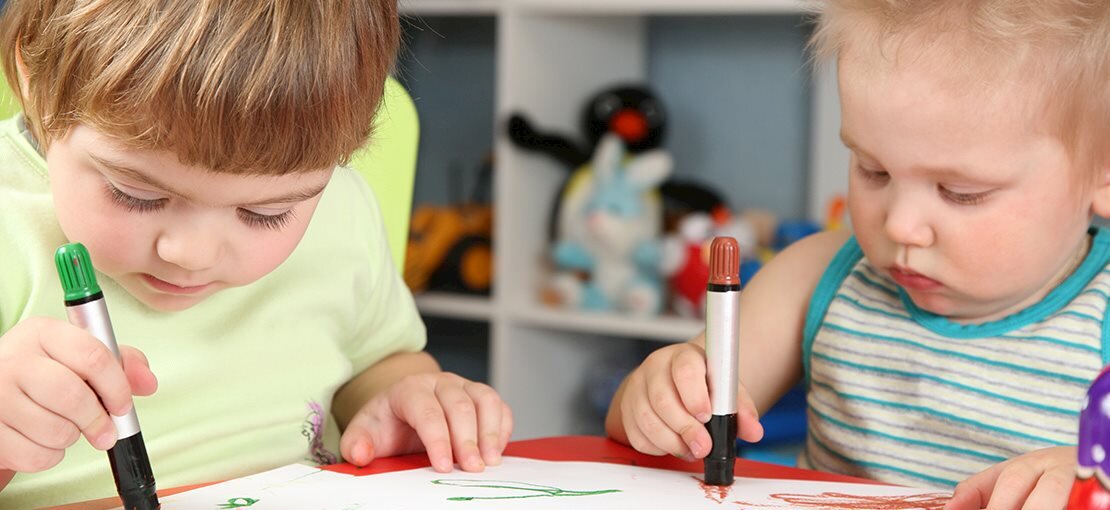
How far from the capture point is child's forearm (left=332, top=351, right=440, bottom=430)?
33.1 inches

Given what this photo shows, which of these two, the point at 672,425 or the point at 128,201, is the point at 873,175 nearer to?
the point at 672,425

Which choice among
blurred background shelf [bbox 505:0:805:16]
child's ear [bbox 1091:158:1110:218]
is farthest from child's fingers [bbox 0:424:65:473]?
blurred background shelf [bbox 505:0:805:16]

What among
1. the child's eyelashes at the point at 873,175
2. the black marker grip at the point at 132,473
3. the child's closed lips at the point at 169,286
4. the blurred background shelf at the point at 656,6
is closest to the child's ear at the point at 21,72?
the child's closed lips at the point at 169,286

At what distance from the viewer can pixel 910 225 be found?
2.36 ft

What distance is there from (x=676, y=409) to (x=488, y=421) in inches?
4.3

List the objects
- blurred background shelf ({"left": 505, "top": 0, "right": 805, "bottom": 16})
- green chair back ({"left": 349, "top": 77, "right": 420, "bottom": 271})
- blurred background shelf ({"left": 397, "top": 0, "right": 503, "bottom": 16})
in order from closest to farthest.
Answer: green chair back ({"left": 349, "top": 77, "right": 420, "bottom": 271}) < blurred background shelf ({"left": 505, "top": 0, "right": 805, "bottom": 16}) < blurred background shelf ({"left": 397, "top": 0, "right": 503, "bottom": 16})

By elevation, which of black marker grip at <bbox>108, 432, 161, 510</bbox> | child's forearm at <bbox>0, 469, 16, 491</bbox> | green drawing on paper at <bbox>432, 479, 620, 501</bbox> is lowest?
green drawing on paper at <bbox>432, 479, 620, 501</bbox>

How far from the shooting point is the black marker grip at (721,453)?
646mm

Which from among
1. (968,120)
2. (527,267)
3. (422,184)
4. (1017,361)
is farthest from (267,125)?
(422,184)

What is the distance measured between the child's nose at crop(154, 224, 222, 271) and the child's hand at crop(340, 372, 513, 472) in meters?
0.14

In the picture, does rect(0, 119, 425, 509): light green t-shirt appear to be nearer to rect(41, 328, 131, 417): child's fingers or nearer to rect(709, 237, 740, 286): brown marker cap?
rect(41, 328, 131, 417): child's fingers

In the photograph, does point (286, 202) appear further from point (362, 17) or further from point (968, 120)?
point (968, 120)

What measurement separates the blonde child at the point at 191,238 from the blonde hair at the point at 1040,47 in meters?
0.31

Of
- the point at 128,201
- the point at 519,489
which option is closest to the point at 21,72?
the point at 128,201
